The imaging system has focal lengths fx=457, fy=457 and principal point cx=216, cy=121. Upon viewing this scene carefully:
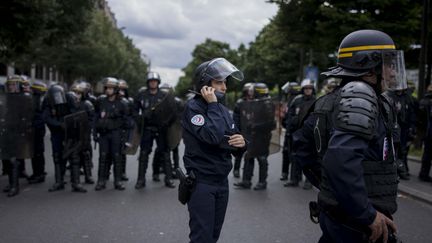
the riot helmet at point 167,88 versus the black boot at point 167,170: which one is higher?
the riot helmet at point 167,88

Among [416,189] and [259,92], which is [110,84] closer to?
[259,92]

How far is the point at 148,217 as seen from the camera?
20.2 ft

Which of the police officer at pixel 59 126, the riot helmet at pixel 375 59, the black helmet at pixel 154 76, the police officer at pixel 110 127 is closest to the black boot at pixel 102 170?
the police officer at pixel 110 127

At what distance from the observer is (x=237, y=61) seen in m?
80.1

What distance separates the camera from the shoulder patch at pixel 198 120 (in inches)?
133

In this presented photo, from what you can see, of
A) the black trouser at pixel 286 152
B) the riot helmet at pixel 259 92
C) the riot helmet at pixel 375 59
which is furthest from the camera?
the black trouser at pixel 286 152

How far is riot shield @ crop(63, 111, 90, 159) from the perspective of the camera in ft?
25.7

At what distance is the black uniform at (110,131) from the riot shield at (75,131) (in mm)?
228

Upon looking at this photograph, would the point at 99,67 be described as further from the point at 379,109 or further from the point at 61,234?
the point at 379,109

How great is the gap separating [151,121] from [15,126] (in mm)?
2304

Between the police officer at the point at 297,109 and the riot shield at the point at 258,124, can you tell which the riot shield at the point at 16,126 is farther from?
the police officer at the point at 297,109

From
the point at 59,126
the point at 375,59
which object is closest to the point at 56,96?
the point at 59,126

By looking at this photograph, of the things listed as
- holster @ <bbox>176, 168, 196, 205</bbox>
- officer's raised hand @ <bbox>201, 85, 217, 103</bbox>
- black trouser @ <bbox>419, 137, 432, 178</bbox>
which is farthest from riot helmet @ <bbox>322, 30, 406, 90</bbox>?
black trouser @ <bbox>419, 137, 432, 178</bbox>

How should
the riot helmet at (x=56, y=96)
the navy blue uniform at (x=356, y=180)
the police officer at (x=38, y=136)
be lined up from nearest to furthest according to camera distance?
the navy blue uniform at (x=356, y=180), the riot helmet at (x=56, y=96), the police officer at (x=38, y=136)
